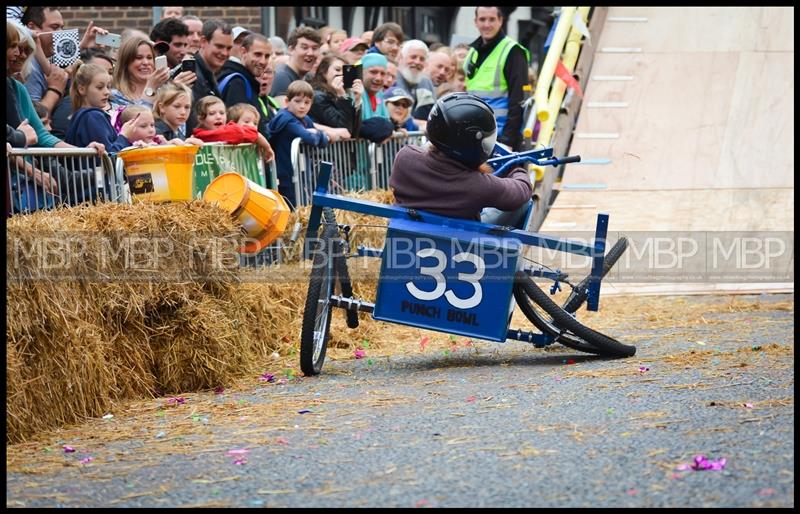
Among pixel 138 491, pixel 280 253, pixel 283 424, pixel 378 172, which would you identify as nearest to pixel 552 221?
pixel 378 172

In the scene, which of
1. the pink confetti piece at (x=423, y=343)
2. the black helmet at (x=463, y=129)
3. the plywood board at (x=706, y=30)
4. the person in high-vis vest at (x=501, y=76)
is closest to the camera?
the black helmet at (x=463, y=129)

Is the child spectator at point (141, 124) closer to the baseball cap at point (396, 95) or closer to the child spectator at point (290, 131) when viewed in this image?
the child spectator at point (290, 131)

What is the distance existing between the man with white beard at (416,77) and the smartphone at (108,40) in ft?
14.3

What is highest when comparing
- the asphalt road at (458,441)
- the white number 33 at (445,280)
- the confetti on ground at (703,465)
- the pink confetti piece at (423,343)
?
the white number 33 at (445,280)

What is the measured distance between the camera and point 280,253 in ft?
34.0

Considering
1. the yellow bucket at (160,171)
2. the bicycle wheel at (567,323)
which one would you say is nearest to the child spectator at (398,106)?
the yellow bucket at (160,171)

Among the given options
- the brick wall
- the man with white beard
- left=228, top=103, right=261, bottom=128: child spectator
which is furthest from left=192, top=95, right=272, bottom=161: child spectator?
the brick wall

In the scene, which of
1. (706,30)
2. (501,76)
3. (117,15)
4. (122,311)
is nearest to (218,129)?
(122,311)

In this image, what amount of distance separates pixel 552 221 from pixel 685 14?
5.91 meters

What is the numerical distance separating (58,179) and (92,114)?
81cm

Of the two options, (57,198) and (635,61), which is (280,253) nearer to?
(57,198)

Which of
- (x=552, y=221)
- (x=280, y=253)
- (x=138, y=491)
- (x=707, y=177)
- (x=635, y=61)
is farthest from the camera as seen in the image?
(x=635, y=61)

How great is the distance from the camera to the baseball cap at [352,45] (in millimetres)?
14945

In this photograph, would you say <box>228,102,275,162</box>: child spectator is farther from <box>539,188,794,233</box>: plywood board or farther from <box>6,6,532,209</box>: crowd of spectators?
<box>539,188,794,233</box>: plywood board
